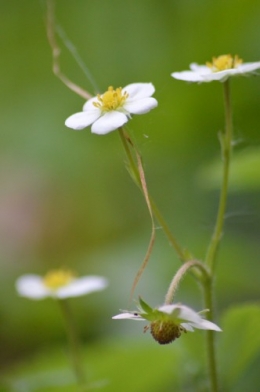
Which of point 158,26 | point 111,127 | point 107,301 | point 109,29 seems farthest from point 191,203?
point 111,127

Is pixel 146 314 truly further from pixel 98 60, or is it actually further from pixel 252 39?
pixel 98 60

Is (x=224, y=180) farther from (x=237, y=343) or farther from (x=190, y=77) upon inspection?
(x=237, y=343)

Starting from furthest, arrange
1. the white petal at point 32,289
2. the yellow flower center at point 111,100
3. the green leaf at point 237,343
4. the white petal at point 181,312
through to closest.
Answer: the white petal at point 32,289 < the green leaf at point 237,343 < the yellow flower center at point 111,100 < the white petal at point 181,312

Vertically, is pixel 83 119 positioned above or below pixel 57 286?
below

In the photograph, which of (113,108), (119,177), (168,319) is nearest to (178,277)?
(168,319)

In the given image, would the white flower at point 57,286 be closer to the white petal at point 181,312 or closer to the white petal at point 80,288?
the white petal at point 80,288

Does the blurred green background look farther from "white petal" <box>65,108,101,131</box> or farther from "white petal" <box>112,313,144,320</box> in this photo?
"white petal" <box>112,313,144,320</box>

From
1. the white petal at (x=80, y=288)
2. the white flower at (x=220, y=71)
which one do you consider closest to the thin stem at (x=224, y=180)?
the white flower at (x=220, y=71)
